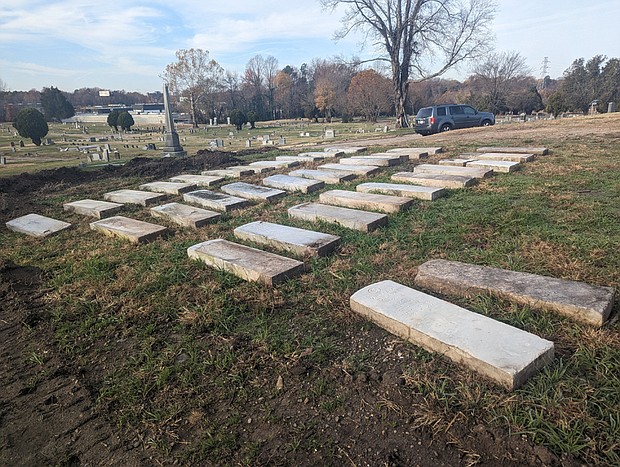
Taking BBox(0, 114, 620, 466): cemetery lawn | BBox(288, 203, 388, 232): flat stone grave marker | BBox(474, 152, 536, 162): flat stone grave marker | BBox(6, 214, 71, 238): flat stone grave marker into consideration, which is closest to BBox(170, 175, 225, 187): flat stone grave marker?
BBox(6, 214, 71, 238): flat stone grave marker

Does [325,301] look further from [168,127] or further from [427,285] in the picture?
[168,127]

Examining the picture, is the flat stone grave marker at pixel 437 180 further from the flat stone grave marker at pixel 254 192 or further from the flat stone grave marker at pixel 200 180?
the flat stone grave marker at pixel 200 180

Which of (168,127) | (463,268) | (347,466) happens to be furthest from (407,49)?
(347,466)

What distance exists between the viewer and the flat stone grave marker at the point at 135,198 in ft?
19.2

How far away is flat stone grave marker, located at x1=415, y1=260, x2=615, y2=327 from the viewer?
6.88 feet

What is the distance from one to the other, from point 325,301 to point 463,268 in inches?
41.0

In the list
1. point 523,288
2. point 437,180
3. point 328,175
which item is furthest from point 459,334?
point 328,175

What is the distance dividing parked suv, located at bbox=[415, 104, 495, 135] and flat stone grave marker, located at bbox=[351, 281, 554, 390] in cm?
1602

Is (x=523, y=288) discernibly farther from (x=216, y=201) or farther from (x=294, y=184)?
(x=294, y=184)

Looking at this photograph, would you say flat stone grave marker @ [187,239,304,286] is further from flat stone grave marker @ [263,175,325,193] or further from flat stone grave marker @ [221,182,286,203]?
flat stone grave marker @ [263,175,325,193]

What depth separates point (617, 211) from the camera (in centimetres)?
373

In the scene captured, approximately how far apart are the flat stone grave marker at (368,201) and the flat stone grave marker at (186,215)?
1.49 metres

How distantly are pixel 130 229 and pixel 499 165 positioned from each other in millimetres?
5723

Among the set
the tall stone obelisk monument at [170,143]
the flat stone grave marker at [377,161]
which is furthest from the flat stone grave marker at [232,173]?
the tall stone obelisk monument at [170,143]
